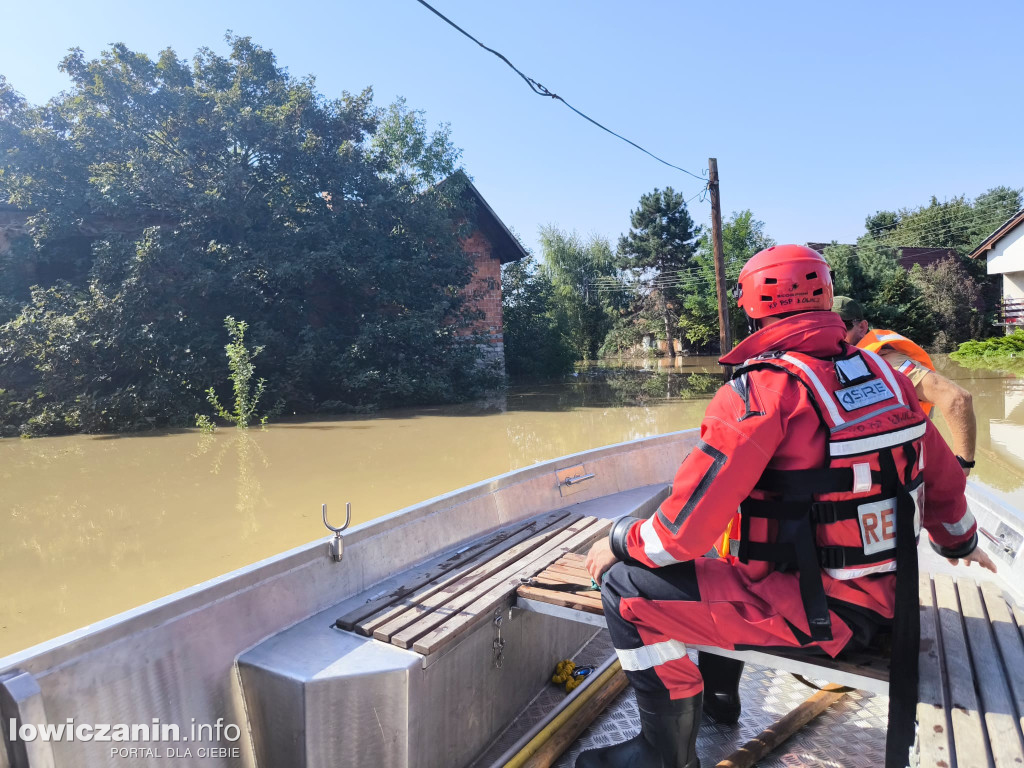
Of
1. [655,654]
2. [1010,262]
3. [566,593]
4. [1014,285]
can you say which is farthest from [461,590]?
[1014,285]

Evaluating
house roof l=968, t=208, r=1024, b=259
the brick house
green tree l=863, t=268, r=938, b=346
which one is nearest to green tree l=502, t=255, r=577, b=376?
the brick house

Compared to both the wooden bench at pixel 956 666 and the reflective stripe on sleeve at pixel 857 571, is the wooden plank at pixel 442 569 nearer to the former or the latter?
the wooden bench at pixel 956 666

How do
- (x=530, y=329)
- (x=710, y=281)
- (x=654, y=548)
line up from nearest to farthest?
(x=654, y=548) → (x=530, y=329) → (x=710, y=281)

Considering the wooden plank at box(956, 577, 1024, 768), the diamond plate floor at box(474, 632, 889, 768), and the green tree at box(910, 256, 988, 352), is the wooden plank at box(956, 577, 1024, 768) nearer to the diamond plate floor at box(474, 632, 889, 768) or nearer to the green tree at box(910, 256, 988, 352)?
the diamond plate floor at box(474, 632, 889, 768)

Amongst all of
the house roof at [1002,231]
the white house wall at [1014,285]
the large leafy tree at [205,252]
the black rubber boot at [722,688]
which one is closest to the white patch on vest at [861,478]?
the black rubber boot at [722,688]

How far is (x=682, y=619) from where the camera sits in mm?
1846

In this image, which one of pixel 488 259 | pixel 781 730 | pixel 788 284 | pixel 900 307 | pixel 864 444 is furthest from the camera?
pixel 900 307

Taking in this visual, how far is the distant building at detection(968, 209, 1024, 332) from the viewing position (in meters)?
28.1

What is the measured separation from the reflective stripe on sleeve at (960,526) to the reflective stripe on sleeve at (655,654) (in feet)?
3.01

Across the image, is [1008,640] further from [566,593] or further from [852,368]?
[566,593]

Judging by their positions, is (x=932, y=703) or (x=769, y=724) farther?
(x=769, y=724)

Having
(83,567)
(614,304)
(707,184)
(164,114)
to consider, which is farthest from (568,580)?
(614,304)

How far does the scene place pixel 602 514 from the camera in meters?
4.00

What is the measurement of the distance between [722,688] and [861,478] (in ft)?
4.78
